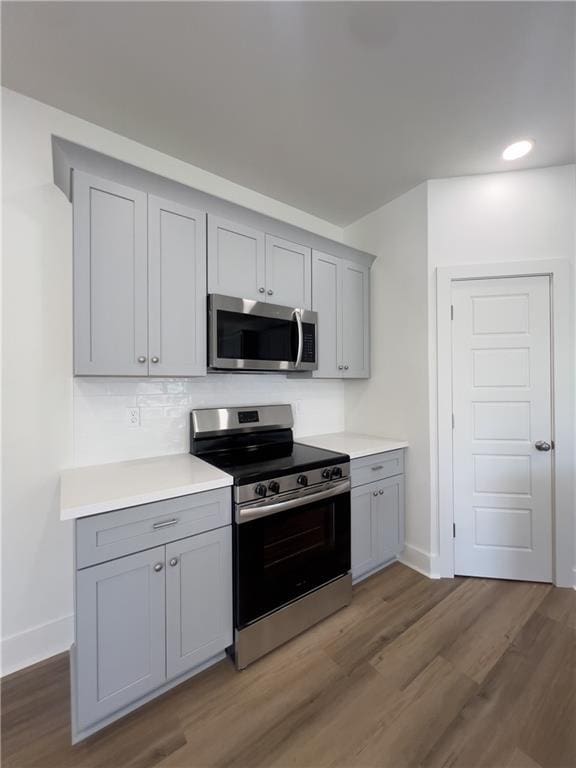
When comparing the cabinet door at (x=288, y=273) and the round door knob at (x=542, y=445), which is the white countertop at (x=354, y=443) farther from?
the cabinet door at (x=288, y=273)

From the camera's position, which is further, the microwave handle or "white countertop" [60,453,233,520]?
the microwave handle

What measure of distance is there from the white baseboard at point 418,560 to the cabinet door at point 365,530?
0.33m

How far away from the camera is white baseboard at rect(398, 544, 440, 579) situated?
2.41 m

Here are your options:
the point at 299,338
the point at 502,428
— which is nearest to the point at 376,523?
the point at 502,428

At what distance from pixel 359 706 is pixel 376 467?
1256mm

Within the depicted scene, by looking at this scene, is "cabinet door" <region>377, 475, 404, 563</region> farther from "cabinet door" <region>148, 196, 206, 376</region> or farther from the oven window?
"cabinet door" <region>148, 196, 206, 376</region>

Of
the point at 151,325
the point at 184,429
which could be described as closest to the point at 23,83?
the point at 151,325

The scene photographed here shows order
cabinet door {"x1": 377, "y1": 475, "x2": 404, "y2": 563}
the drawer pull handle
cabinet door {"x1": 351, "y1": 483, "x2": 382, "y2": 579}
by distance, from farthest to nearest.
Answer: cabinet door {"x1": 377, "y1": 475, "x2": 404, "y2": 563} < cabinet door {"x1": 351, "y1": 483, "x2": 382, "y2": 579} < the drawer pull handle

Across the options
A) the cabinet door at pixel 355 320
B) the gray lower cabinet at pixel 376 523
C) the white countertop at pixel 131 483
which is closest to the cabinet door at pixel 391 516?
the gray lower cabinet at pixel 376 523

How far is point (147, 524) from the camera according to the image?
1409mm

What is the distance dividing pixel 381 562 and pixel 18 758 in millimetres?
2097

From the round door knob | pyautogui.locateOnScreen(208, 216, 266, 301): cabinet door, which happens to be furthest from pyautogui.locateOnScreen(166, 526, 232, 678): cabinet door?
the round door knob

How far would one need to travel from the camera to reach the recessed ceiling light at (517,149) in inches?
80.3

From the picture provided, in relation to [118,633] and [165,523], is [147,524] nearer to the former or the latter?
[165,523]
